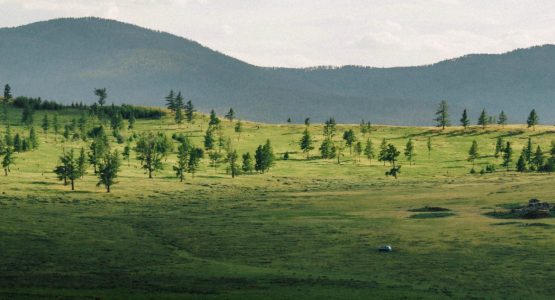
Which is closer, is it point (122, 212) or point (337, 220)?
point (337, 220)

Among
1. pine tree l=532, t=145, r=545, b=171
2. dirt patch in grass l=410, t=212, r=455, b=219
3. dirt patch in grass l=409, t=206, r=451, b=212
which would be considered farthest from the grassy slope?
pine tree l=532, t=145, r=545, b=171

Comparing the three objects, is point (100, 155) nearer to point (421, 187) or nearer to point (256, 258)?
point (421, 187)

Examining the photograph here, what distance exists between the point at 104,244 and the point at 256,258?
2072 cm

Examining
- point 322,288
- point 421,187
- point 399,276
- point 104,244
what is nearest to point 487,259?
point 399,276

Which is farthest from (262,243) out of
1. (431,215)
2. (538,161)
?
(538,161)

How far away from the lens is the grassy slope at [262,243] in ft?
209

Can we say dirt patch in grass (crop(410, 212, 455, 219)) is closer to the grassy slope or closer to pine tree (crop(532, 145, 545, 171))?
the grassy slope

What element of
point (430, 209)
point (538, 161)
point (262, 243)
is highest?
point (538, 161)

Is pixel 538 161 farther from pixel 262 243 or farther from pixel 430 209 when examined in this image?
pixel 262 243

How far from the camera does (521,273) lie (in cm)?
6831

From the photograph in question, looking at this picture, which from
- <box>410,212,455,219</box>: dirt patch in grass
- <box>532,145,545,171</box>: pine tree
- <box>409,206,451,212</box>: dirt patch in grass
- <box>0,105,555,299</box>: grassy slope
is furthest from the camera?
<box>532,145,545,171</box>: pine tree

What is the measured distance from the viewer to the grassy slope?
63812 millimetres

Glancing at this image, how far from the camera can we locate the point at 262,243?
87.3 meters

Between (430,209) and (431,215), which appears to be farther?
(430,209)
